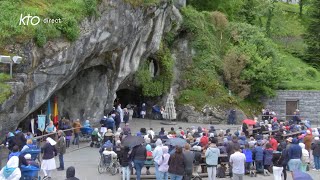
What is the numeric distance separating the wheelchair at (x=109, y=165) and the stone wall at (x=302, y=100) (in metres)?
24.1

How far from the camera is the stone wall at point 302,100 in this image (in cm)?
3984

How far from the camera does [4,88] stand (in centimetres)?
1892

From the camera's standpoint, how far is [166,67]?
3688cm

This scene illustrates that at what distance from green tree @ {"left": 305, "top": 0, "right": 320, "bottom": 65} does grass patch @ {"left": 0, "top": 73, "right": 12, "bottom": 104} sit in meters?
36.9

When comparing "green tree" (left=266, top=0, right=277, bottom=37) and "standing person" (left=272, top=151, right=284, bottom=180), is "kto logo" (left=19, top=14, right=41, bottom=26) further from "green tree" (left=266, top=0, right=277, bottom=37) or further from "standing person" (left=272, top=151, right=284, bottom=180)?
"green tree" (left=266, top=0, right=277, bottom=37)

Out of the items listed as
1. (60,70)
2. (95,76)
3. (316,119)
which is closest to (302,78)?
(316,119)

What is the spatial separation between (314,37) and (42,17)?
35.1 metres

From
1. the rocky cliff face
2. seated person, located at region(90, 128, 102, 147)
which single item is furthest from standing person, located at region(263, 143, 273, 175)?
the rocky cliff face

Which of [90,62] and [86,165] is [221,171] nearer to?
[86,165]

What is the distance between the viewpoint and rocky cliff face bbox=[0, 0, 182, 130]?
20297 mm

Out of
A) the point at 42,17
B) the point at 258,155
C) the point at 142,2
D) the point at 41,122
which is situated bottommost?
the point at 258,155

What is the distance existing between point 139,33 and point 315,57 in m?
26.9

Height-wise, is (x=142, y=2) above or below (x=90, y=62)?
above

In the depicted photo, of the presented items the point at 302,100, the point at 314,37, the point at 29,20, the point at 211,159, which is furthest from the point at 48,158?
the point at 314,37
